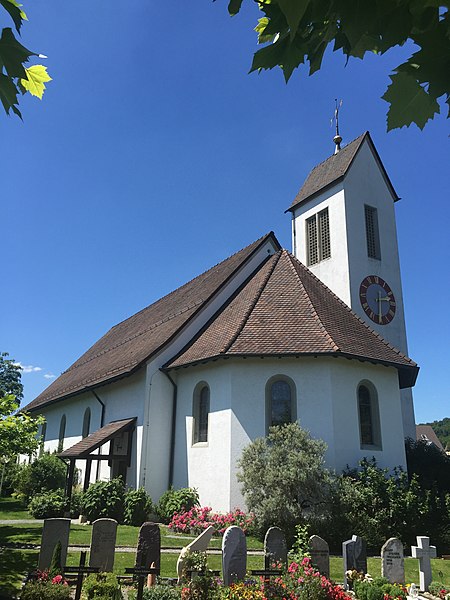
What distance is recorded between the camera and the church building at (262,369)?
17.1 metres

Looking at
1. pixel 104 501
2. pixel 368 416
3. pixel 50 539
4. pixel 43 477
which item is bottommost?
pixel 50 539

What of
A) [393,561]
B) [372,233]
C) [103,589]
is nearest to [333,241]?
[372,233]

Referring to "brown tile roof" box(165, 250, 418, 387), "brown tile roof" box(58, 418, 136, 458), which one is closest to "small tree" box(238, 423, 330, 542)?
"brown tile roof" box(165, 250, 418, 387)

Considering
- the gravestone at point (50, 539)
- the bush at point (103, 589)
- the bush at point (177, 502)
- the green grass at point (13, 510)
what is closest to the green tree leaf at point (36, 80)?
the bush at point (103, 589)

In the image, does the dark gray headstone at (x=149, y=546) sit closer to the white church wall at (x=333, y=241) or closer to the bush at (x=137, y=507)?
the bush at (x=137, y=507)

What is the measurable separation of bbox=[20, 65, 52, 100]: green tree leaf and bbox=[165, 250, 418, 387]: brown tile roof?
571 inches

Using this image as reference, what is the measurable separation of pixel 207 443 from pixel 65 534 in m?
9.68

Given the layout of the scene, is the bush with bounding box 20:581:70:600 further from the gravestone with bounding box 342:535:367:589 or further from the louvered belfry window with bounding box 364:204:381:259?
the louvered belfry window with bounding box 364:204:381:259

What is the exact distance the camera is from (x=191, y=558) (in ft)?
28.5

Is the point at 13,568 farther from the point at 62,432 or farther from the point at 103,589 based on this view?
the point at 62,432

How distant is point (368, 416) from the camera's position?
1778cm

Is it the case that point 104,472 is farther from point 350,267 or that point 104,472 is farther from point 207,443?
point 350,267

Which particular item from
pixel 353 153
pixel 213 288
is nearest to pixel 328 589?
pixel 213 288

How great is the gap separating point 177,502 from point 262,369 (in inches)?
207
